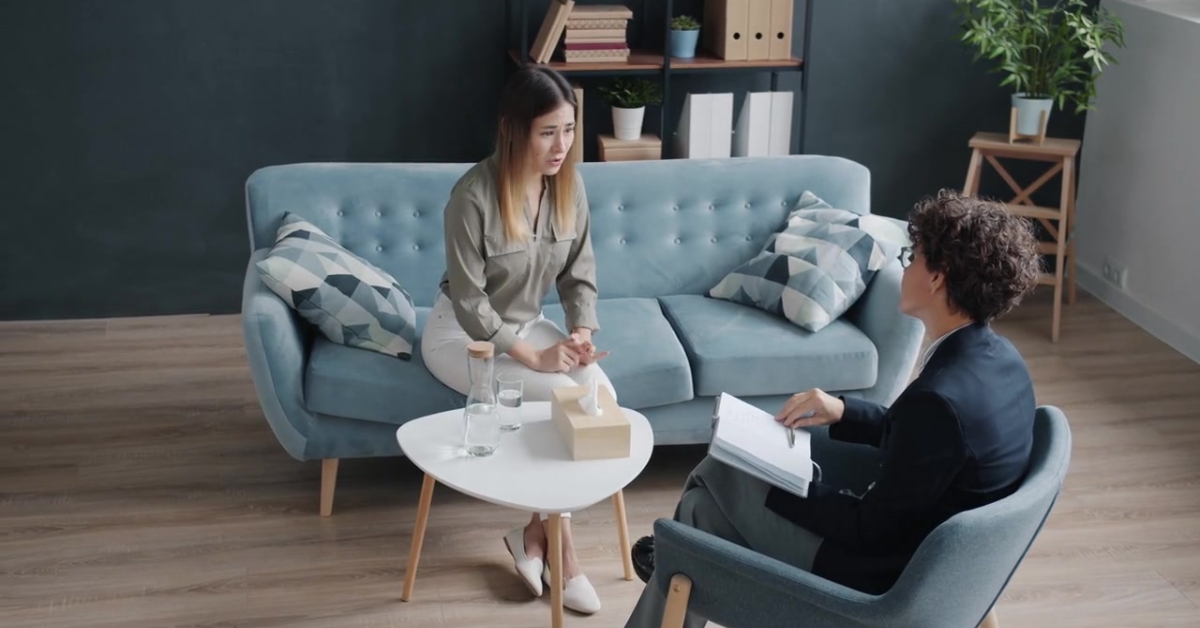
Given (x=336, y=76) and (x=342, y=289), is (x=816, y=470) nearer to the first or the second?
(x=342, y=289)

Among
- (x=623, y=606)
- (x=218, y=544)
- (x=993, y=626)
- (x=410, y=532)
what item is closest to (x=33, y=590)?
(x=218, y=544)

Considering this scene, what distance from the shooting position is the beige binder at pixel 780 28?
4.58 meters

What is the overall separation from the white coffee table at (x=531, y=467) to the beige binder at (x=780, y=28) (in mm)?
2191

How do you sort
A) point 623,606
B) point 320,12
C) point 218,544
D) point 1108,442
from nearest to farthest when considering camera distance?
point 623,606 → point 218,544 → point 1108,442 → point 320,12

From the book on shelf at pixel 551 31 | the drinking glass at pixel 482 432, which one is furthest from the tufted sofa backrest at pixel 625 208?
the drinking glass at pixel 482 432

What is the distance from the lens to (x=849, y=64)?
5.02 meters

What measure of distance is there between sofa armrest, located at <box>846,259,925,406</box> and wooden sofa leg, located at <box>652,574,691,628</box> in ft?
4.75

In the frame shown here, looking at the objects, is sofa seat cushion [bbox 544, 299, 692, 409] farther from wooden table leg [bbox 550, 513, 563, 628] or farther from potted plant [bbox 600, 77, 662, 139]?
potted plant [bbox 600, 77, 662, 139]

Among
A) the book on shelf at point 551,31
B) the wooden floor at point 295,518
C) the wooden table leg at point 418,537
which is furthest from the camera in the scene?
the book on shelf at point 551,31

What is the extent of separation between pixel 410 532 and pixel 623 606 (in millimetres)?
647

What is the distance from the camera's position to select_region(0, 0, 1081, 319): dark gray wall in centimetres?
449

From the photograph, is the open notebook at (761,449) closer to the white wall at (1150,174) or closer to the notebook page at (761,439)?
the notebook page at (761,439)

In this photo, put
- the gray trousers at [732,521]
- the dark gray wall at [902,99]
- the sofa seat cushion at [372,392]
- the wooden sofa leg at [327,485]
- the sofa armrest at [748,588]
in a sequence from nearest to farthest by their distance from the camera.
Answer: the sofa armrest at [748,588] < the gray trousers at [732,521] < the sofa seat cushion at [372,392] < the wooden sofa leg at [327,485] < the dark gray wall at [902,99]

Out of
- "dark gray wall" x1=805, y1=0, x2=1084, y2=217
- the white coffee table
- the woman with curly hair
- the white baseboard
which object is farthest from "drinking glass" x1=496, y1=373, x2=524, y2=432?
the white baseboard
